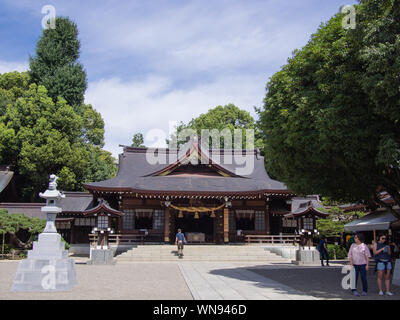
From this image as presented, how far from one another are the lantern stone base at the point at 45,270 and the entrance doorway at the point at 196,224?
61.6 ft

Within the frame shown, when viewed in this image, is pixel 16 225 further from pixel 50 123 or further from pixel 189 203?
pixel 50 123

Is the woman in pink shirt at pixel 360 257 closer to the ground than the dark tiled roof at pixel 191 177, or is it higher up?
closer to the ground

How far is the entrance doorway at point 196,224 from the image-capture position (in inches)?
1168

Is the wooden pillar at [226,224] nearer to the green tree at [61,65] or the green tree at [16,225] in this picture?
the green tree at [16,225]

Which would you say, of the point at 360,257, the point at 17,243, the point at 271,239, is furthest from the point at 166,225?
the point at 360,257

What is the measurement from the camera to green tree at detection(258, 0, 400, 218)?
993 cm

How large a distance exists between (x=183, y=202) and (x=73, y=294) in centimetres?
1796

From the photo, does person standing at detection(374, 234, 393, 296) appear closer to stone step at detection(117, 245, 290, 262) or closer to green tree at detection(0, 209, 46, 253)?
stone step at detection(117, 245, 290, 262)

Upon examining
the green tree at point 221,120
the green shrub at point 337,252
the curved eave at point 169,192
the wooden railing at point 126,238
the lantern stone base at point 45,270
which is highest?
the green tree at point 221,120

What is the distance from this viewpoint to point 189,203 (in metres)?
27.4

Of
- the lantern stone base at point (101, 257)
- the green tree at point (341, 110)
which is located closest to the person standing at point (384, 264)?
the green tree at point (341, 110)

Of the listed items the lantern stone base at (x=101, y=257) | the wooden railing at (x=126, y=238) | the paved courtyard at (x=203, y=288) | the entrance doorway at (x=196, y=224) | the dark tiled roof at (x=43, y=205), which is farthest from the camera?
the dark tiled roof at (x=43, y=205)

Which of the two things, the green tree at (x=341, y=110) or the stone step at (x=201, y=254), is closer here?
the green tree at (x=341, y=110)

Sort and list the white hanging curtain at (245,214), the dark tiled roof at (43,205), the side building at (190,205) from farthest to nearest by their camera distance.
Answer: the dark tiled roof at (43,205) < the white hanging curtain at (245,214) < the side building at (190,205)
